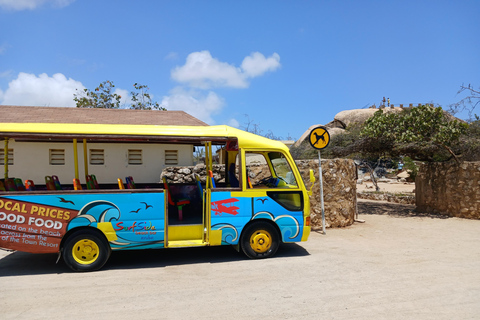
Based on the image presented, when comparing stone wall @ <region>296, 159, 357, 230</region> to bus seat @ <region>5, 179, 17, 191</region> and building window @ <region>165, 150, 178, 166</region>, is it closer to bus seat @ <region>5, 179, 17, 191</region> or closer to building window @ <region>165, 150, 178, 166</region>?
building window @ <region>165, 150, 178, 166</region>

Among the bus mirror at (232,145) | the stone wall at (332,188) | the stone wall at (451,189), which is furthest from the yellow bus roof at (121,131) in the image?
the stone wall at (451,189)

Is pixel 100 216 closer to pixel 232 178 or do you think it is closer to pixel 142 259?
pixel 142 259

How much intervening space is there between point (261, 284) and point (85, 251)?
10.0ft

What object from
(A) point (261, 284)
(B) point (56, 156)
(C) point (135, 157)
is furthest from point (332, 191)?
(B) point (56, 156)

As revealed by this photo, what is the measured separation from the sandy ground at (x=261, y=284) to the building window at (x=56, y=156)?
6883 mm

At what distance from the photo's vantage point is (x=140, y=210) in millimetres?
6297

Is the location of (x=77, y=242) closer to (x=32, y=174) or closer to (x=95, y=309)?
(x=95, y=309)

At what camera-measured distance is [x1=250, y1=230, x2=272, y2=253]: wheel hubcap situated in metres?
6.86

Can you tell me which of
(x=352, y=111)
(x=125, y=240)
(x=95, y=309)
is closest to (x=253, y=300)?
(x=95, y=309)

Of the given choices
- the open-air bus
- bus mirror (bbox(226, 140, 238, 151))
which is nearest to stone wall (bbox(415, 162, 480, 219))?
the open-air bus

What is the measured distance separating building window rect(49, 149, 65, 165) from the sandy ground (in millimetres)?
6883

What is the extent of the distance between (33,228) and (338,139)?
1194 centimetres

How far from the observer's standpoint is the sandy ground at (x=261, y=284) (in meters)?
4.43

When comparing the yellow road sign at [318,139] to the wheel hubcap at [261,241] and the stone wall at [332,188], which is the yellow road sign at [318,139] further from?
the wheel hubcap at [261,241]
